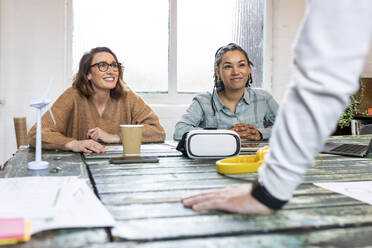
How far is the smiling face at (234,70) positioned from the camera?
262cm

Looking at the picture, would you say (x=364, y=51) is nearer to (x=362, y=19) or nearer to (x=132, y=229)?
(x=362, y=19)

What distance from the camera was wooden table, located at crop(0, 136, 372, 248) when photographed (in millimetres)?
584

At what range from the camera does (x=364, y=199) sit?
84cm

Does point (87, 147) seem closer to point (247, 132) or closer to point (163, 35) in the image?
point (247, 132)

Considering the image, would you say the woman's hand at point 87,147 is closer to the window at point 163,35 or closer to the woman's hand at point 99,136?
the woman's hand at point 99,136

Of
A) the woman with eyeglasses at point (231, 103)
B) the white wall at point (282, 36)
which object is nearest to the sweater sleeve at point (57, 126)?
the woman with eyeglasses at point (231, 103)

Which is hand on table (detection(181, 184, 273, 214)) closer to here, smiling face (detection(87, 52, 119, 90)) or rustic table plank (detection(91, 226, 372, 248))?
rustic table plank (detection(91, 226, 372, 248))

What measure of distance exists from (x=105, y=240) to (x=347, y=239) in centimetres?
39

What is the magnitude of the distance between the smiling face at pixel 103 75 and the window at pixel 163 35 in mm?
1291

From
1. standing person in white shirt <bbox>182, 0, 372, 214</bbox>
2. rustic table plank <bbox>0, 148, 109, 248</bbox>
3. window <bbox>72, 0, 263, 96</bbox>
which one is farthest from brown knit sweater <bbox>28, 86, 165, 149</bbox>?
standing person in white shirt <bbox>182, 0, 372, 214</bbox>

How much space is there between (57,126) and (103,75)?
0.52 metres

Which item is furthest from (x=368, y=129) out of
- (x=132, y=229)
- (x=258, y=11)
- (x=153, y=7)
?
(x=132, y=229)

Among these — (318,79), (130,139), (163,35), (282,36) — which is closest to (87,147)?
(130,139)

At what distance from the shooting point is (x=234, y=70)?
2.62m
